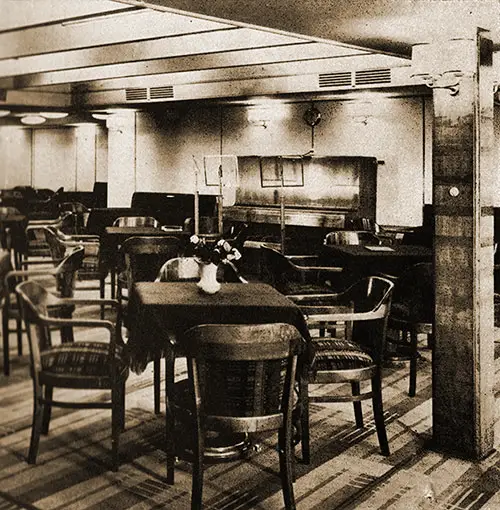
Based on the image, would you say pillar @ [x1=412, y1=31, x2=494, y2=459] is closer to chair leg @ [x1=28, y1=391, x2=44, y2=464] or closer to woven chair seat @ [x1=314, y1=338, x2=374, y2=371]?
woven chair seat @ [x1=314, y1=338, x2=374, y2=371]

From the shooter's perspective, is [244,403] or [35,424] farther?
[35,424]

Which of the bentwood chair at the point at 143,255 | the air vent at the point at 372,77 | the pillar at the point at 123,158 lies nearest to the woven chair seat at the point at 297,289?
the bentwood chair at the point at 143,255

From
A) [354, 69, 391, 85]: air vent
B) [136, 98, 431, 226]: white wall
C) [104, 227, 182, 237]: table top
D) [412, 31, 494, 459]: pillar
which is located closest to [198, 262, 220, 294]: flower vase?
[412, 31, 494, 459]: pillar

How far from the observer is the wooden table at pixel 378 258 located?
642cm

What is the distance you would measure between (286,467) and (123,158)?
11.6 meters

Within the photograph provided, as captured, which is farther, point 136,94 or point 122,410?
point 136,94

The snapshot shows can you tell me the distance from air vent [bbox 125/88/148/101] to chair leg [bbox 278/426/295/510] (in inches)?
373

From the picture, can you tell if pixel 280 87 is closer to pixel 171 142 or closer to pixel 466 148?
pixel 171 142

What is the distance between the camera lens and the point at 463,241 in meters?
4.08

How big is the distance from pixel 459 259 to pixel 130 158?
1091cm

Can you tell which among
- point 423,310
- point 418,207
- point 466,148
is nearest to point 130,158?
point 418,207

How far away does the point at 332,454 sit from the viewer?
13.4ft

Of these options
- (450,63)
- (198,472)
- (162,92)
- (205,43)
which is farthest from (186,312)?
(162,92)

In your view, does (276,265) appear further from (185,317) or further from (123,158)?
(123,158)
